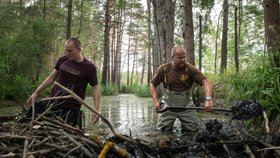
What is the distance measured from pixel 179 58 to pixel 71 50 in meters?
1.88

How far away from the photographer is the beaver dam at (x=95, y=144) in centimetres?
271

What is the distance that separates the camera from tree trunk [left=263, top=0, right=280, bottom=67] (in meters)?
6.09

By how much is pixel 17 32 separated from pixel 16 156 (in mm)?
12445

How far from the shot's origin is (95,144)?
10.1ft

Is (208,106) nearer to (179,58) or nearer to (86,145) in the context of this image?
(179,58)

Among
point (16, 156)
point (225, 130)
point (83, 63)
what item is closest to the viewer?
point (16, 156)

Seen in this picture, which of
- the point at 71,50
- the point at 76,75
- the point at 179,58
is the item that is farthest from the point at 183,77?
the point at 71,50

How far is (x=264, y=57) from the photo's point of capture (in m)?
6.46

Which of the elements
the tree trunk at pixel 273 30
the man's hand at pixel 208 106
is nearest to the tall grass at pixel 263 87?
the tree trunk at pixel 273 30

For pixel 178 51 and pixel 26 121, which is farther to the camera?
pixel 178 51

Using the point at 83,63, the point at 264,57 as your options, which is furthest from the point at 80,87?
the point at 264,57

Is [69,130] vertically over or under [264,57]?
under

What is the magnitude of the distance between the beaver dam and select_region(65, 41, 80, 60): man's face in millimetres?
1794

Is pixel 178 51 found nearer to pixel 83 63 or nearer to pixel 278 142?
pixel 83 63
